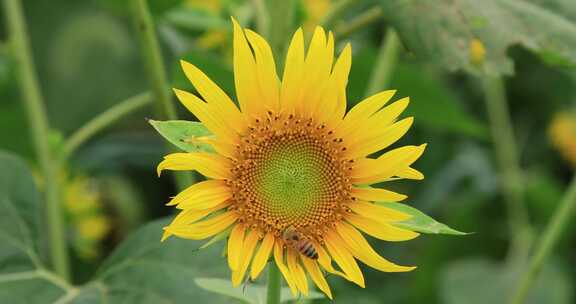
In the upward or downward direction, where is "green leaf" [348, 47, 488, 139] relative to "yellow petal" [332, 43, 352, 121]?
downward

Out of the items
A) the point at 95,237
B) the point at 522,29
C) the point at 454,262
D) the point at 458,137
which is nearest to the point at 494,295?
the point at 454,262

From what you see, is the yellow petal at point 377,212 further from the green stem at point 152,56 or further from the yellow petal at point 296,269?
the green stem at point 152,56

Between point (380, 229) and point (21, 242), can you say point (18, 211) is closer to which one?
point (21, 242)

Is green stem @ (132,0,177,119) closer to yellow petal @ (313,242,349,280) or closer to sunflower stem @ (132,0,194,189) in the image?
sunflower stem @ (132,0,194,189)

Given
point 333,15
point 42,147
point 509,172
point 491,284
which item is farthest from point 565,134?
point 42,147

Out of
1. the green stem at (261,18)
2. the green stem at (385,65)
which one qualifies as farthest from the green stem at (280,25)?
the green stem at (385,65)

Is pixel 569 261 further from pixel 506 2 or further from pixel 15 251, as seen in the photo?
pixel 15 251

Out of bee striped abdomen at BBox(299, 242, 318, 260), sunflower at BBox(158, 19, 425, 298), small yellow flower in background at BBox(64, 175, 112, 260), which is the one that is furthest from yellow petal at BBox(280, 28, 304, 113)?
small yellow flower in background at BBox(64, 175, 112, 260)
